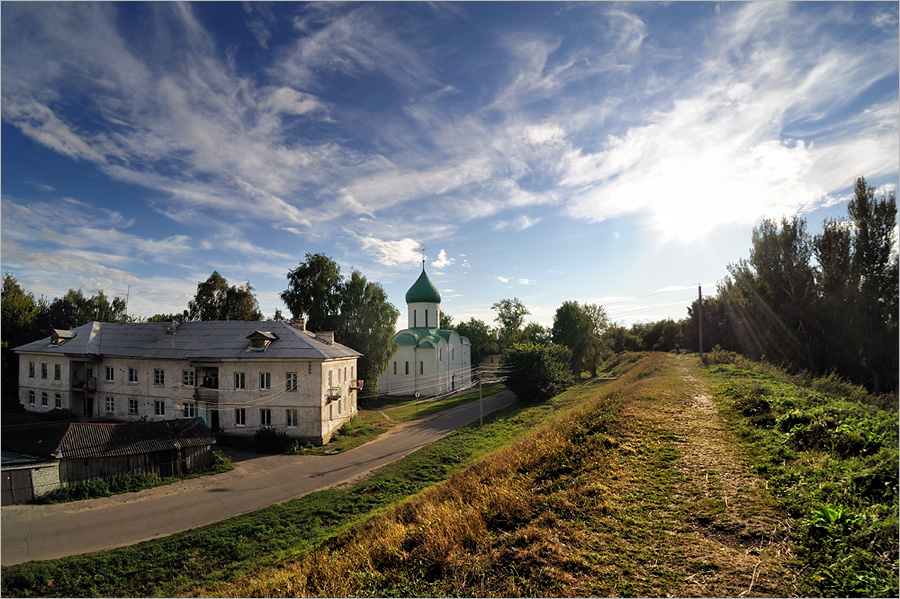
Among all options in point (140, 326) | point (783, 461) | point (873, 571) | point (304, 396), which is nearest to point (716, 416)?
point (783, 461)

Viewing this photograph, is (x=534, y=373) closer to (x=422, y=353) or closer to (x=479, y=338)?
(x=422, y=353)

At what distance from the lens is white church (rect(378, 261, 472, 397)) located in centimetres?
4283

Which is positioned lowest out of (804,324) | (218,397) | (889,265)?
(218,397)

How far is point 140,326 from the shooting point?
30.2 meters

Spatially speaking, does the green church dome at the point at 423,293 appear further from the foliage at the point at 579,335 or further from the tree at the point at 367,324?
the foliage at the point at 579,335

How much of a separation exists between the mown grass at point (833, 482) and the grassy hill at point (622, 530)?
0.08ft

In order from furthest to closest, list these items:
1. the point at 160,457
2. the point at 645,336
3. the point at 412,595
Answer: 1. the point at 645,336
2. the point at 160,457
3. the point at 412,595

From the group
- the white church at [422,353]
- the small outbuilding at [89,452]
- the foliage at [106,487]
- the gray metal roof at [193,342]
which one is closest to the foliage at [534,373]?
the white church at [422,353]

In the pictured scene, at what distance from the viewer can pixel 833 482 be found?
21.1ft

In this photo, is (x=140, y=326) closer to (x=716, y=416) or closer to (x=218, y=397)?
(x=218, y=397)

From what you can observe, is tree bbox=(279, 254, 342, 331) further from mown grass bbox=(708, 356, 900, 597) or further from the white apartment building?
mown grass bbox=(708, 356, 900, 597)

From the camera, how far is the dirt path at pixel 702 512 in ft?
16.6

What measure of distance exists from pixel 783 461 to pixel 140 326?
3721 cm

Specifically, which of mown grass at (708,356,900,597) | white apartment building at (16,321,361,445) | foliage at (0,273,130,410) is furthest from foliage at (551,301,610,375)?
foliage at (0,273,130,410)
